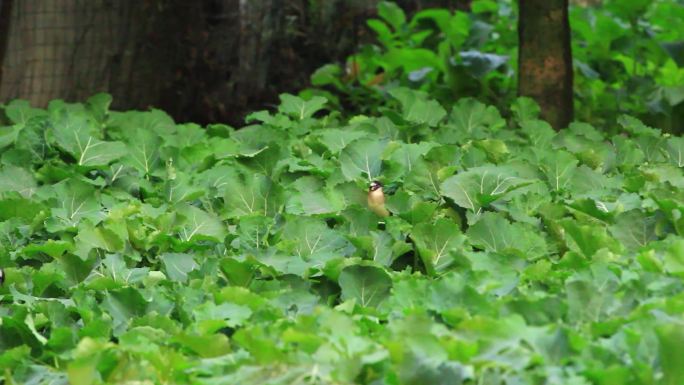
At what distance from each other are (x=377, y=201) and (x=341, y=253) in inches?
14.9

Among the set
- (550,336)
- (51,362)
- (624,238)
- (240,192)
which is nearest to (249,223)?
(240,192)

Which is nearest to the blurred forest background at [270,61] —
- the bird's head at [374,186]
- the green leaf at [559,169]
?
the green leaf at [559,169]

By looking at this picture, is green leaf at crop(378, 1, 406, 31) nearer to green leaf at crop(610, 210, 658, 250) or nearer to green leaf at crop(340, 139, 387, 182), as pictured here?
green leaf at crop(340, 139, 387, 182)

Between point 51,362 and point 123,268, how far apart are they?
0.44m

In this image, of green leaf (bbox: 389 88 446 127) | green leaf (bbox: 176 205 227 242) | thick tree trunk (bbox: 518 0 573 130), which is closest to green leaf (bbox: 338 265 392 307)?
green leaf (bbox: 176 205 227 242)

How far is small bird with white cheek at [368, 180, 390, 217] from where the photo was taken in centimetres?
320

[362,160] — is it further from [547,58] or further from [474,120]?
[547,58]

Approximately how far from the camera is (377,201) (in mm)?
3225

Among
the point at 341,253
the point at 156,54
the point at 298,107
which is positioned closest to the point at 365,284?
the point at 341,253

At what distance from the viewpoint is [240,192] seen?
3.26m

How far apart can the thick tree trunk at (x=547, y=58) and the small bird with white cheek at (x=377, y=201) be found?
1.65 meters

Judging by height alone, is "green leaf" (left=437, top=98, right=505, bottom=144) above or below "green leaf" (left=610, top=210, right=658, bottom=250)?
below

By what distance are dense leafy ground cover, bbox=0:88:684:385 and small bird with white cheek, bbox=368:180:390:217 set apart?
0.03 metres

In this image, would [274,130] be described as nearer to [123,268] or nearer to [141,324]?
[123,268]
